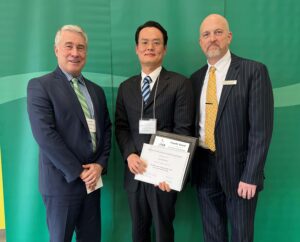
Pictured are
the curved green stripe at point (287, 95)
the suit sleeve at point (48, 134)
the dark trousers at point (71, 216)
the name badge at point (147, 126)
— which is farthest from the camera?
the curved green stripe at point (287, 95)

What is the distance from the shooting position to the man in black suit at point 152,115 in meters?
1.82

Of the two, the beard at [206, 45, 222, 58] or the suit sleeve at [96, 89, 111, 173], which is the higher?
the beard at [206, 45, 222, 58]

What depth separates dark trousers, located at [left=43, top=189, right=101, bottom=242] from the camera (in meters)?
1.72

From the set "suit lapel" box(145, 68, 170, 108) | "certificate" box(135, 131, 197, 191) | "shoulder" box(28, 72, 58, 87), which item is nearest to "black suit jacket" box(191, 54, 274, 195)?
"certificate" box(135, 131, 197, 191)

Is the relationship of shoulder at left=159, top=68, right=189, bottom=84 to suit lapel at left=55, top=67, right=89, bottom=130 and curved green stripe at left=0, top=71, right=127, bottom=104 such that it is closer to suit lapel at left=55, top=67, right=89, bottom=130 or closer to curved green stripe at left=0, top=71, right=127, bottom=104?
suit lapel at left=55, top=67, right=89, bottom=130

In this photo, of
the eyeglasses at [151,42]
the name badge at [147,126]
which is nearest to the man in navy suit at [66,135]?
the name badge at [147,126]

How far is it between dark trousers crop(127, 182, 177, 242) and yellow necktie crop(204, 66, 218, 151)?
0.44m

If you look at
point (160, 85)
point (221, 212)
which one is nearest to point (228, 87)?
point (160, 85)

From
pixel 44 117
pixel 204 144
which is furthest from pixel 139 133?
pixel 44 117

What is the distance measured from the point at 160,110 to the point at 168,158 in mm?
339

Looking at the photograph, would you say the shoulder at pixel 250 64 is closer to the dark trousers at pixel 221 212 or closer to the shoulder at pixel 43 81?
the dark trousers at pixel 221 212

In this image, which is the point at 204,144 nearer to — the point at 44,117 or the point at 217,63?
the point at 217,63

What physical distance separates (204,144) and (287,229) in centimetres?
136

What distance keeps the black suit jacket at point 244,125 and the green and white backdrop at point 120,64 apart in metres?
0.71
